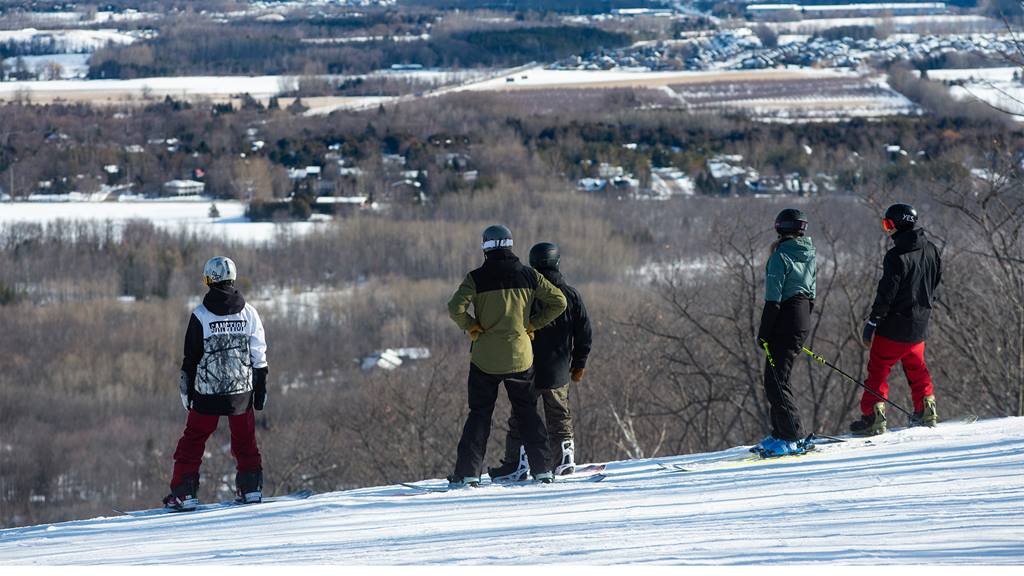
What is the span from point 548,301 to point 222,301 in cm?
188

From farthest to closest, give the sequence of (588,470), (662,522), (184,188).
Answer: (184,188)
(588,470)
(662,522)

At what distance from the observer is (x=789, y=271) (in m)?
7.44

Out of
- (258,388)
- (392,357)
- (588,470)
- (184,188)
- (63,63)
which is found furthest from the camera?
(63,63)

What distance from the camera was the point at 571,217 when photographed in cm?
5659

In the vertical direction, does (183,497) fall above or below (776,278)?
below

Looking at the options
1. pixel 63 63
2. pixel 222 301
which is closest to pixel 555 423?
pixel 222 301

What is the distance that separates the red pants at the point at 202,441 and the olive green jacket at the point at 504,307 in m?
1.44

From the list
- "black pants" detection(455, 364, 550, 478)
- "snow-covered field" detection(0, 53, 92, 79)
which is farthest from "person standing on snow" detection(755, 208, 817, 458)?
"snow-covered field" detection(0, 53, 92, 79)

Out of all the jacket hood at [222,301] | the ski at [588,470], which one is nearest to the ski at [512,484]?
the ski at [588,470]

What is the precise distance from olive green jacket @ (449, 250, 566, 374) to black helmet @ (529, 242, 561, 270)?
20 cm

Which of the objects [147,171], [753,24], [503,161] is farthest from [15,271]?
[753,24]

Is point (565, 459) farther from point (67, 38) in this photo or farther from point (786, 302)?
point (67, 38)

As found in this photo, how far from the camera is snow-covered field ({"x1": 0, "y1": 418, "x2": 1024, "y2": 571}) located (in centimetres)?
532

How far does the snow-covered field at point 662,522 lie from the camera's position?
5.32m
